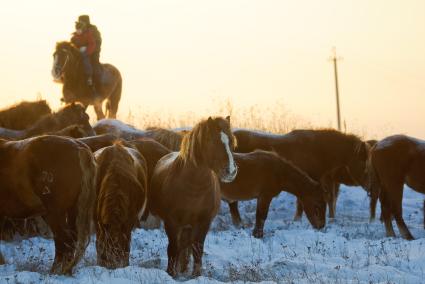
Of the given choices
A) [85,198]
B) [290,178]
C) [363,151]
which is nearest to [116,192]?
[85,198]

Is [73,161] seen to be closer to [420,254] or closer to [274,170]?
[420,254]

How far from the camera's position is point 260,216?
45.1ft

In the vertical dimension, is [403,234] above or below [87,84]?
below

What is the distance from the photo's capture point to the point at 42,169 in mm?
8766

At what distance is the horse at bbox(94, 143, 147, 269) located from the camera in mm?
9344

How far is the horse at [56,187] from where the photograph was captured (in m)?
8.77

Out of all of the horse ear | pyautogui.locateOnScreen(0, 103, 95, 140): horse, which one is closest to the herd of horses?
pyautogui.locateOnScreen(0, 103, 95, 140): horse

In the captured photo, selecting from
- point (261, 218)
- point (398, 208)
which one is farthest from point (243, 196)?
point (398, 208)

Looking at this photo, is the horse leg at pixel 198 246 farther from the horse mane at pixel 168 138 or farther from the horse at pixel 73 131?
the horse mane at pixel 168 138

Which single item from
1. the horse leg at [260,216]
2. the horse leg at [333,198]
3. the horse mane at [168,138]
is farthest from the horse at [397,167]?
the horse mane at [168,138]

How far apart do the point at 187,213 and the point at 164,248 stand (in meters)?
1.86

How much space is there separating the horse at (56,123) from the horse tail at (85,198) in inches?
209

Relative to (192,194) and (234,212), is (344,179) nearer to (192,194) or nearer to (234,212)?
(234,212)

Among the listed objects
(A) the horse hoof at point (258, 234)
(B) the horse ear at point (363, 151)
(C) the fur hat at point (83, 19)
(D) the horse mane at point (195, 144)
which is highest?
(C) the fur hat at point (83, 19)
